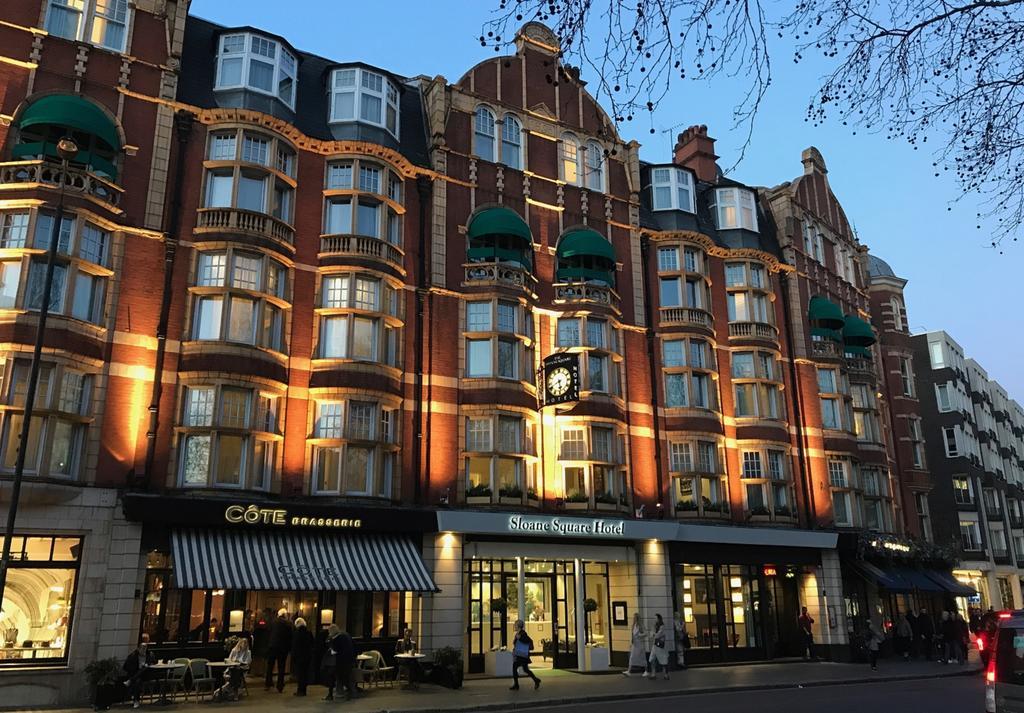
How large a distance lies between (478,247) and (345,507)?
10.2 meters

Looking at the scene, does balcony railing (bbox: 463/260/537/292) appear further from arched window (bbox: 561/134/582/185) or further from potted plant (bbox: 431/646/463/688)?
potted plant (bbox: 431/646/463/688)

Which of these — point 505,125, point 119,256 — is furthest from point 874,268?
point 119,256

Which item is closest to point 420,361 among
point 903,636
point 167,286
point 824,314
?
point 167,286

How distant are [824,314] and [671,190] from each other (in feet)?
29.3

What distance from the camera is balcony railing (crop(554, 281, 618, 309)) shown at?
29384mm

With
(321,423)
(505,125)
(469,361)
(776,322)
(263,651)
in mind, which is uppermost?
(505,125)

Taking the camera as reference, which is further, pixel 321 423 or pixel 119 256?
pixel 321 423

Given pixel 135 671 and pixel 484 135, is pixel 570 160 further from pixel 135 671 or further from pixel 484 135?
pixel 135 671

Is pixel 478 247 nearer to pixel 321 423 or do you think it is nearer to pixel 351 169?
pixel 351 169

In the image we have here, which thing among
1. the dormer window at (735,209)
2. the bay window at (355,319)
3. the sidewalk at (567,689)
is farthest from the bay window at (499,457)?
the dormer window at (735,209)

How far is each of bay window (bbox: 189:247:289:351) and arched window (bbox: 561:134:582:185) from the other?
493 inches

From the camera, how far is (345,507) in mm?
22703

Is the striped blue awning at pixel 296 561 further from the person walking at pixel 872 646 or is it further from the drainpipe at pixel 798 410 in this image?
the drainpipe at pixel 798 410

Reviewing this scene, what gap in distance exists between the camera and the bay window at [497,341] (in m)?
26.9
